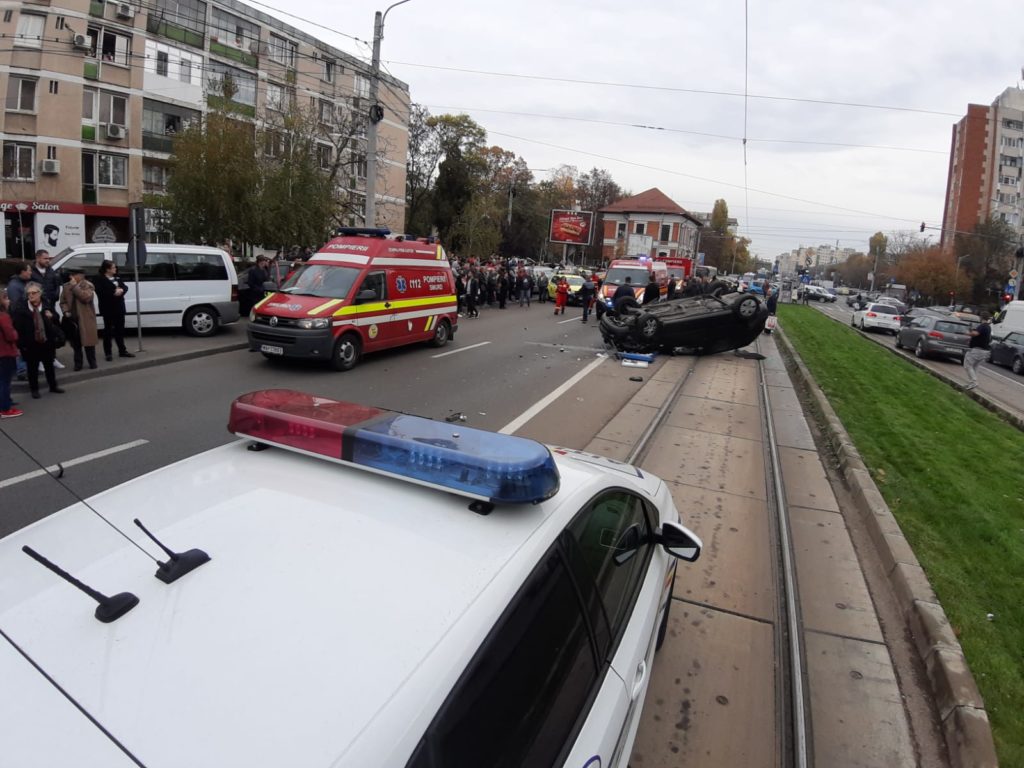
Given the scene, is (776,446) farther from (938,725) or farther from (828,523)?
(938,725)

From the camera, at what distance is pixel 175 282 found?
13992mm

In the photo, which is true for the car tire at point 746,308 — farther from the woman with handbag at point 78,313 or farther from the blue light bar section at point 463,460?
the blue light bar section at point 463,460

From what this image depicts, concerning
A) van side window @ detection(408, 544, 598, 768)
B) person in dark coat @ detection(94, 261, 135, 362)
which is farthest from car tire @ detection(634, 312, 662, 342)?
van side window @ detection(408, 544, 598, 768)

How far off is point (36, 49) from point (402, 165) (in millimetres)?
24075

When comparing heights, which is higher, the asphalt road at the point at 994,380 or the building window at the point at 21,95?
the building window at the point at 21,95

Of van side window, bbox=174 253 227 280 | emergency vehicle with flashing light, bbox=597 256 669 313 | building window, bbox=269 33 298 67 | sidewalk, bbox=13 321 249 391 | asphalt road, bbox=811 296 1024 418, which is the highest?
building window, bbox=269 33 298 67

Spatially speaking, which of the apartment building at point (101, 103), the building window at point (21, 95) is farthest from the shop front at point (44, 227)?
the building window at point (21, 95)

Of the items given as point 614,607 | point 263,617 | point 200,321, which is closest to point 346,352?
point 200,321

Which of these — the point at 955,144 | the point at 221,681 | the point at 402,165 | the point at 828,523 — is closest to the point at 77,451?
the point at 221,681

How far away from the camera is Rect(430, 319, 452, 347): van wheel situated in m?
15.4

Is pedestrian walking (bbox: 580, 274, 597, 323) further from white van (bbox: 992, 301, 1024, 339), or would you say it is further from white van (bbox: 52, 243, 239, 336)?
white van (bbox: 992, 301, 1024, 339)

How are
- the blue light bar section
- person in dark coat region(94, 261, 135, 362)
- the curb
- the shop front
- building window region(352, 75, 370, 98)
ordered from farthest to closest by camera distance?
building window region(352, 75, 370, 98) → the shop front → person in dark coat region(94, 261, 135, 362) → the curb → the blue light bar section

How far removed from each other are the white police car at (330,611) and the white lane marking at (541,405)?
6055 mm

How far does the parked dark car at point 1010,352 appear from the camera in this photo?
23.5 meters
